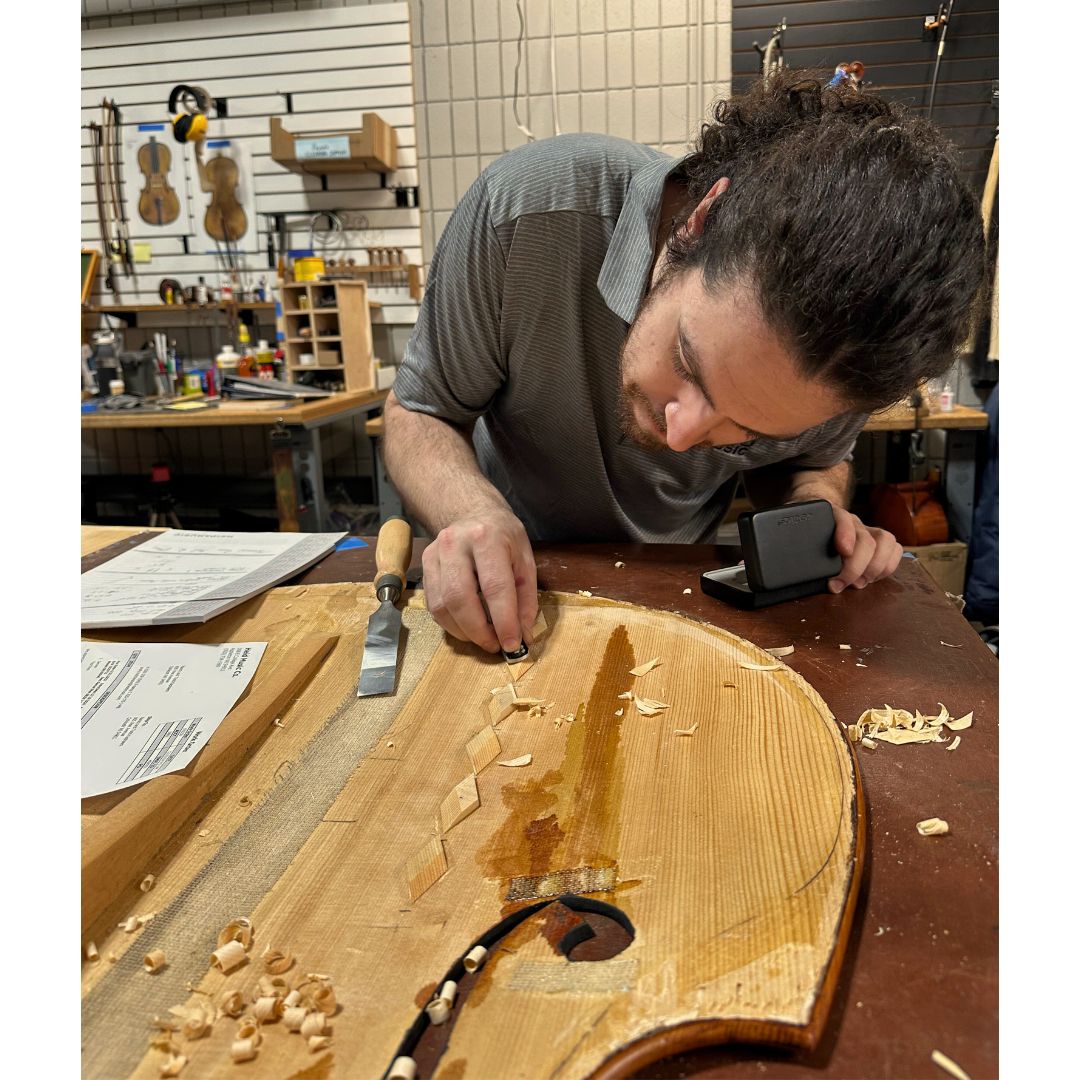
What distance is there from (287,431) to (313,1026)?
2434 mm

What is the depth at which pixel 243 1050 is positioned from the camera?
0.45m

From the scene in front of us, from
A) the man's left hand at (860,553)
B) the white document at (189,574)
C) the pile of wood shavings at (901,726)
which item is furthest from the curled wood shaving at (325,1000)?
the man's left hand at (860,553)

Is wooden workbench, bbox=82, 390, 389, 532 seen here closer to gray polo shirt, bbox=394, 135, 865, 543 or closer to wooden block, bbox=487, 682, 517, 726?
gray polo shirt, bbox=394, 135, 865, 543

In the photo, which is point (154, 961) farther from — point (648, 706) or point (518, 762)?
point (648, 706)

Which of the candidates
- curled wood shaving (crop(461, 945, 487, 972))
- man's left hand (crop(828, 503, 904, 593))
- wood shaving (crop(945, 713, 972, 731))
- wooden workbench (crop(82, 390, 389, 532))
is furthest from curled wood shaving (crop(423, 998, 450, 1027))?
wooden workbench (crop(82, 390, 389, 532))

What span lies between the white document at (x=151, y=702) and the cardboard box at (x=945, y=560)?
107 inches

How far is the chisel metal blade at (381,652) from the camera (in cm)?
85

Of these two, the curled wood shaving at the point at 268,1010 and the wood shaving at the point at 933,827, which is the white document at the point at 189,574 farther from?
the wood shaving at the point at 933,827

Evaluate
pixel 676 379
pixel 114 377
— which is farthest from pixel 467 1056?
pixel 114 377

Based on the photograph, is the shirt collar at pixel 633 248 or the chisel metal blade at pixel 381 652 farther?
the shirt collar at pixel 633 248

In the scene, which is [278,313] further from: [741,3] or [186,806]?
[186,806]

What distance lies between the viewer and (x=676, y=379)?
3.00 ft

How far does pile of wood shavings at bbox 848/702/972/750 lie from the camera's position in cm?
74

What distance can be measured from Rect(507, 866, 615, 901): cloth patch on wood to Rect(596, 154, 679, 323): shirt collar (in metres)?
0.77
